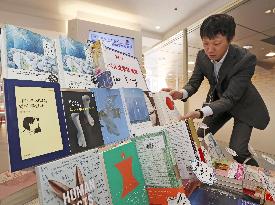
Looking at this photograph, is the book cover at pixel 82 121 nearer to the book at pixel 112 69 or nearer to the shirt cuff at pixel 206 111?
the book at pixel 112 69

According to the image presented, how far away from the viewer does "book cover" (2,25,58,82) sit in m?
0.80

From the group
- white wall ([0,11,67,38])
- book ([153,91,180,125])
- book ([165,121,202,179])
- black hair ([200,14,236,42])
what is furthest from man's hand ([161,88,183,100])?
white wall ([0,11,67,38])

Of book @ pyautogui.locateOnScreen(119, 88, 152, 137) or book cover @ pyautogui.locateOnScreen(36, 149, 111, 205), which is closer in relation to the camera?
book cover @ pyautogui.locateOnScreen(36, 149, 111, 205)

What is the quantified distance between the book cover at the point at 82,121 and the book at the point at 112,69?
134mm

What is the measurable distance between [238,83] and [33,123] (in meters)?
1.23

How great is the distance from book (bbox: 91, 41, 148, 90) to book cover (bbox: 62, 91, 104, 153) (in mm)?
134

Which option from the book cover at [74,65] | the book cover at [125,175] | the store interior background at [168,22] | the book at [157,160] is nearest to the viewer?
the book cover at [125,175]

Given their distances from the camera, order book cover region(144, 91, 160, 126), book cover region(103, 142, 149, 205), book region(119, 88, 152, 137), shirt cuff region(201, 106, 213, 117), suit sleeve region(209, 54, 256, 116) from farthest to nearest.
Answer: suit sleeve region(209, 54, 256, 116) → shirt cuff region(201, 106, 213, 117) → book cover region(144, 91, 160, 126) → book region(119, 88, 152, 137) → book cover region(103, 142, 149, 205)

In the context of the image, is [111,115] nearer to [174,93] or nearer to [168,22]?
[174,93]

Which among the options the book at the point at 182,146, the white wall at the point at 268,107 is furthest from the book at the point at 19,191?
the white wall at the point at 268,107

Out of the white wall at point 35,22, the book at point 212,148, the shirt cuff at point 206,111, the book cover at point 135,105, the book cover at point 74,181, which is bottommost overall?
the book at point 212,148

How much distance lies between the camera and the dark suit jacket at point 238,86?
1.54 m

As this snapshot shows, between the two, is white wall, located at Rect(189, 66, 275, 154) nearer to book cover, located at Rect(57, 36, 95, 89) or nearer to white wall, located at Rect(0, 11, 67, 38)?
book cover, located at Rect(57, 36, 95, 89)

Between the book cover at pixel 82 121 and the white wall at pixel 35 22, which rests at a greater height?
the white wall at pixel 35 22
